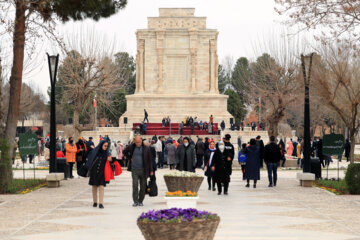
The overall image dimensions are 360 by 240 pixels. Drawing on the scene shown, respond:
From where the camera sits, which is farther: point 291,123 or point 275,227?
point 291,123

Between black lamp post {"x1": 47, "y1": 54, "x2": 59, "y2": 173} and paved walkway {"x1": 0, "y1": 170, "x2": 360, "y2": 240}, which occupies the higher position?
black lamp post {"x1": 47, "y1": 54, "x2": 59, "y2": 173}

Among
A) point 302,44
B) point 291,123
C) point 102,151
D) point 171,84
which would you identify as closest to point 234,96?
point 291,123

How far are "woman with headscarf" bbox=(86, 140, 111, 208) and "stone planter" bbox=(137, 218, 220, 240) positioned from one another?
6862mm

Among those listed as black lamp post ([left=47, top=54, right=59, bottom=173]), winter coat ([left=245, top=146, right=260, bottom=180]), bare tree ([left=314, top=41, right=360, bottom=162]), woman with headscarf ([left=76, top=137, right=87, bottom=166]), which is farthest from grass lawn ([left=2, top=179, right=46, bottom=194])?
bare tree ([left=314, top=41, right=360, bottom=162])

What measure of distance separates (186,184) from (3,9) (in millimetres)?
6999

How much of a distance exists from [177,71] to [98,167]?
155ft

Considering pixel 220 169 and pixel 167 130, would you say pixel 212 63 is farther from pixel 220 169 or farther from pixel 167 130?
pixel 220 169

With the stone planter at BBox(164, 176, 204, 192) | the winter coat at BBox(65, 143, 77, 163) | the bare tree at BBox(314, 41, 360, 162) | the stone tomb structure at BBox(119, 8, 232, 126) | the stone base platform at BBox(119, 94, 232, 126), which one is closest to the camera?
the stone planter at BBox(164, 176, 204, 192)

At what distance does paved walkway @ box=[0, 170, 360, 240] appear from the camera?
1084cm

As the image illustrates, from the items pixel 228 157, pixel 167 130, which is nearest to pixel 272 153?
pixel 228 157

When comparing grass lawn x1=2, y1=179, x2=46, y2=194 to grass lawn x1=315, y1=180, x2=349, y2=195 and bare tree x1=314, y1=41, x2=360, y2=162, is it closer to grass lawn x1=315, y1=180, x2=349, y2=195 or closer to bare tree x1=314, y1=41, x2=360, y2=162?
grass lawn x1=315, y1=180, x2=349, y2=195

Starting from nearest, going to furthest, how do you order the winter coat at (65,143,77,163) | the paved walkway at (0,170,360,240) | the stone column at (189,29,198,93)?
the paved walkway at (0,170,360,240)
the winter coat at (65,143,77,163)
the stone column at (189,29,198,93)

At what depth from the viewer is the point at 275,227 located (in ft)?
38.0

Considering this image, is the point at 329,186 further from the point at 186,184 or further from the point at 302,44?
the point at 302,44
